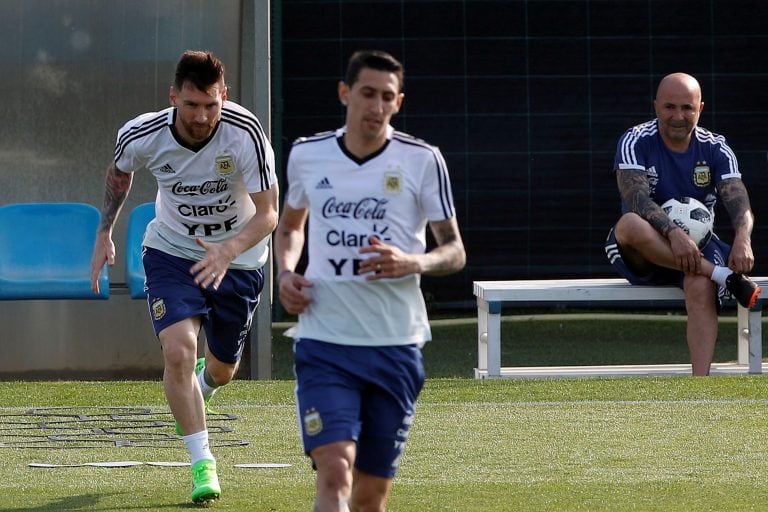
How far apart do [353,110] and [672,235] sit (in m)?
4.91

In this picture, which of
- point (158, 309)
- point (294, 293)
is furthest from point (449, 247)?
point (158, 309)

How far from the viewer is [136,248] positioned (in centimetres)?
1079

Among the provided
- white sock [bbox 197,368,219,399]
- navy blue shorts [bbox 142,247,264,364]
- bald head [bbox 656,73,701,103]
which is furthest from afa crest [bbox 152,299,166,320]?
bald head [bbox 656,73,701,103]

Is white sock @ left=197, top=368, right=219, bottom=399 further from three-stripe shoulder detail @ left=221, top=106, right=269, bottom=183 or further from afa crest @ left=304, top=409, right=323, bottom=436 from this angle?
afa crest @ left=304, top=409, right=323, bottom=436

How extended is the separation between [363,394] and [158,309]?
1.83m

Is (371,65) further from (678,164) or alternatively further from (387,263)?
(678,164)

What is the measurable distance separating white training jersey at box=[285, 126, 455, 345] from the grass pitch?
1165mm

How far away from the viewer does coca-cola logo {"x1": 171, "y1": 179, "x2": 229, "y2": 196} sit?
649 cm

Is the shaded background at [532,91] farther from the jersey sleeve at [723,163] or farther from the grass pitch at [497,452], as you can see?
the grass pitch at [497,452]

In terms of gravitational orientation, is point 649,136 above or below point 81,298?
above

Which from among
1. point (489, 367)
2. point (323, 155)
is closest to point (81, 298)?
point (489, 367)

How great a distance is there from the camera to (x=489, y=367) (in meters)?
9.83

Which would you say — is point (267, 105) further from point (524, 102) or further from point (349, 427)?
point (349, 427)

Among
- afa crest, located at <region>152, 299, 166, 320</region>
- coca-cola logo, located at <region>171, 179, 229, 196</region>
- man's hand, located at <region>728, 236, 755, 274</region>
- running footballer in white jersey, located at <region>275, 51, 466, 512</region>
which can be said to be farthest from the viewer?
man's hand, located at <region>728, 236, 755, 274</region>
